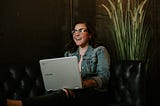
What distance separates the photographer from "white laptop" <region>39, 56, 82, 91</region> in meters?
2.12

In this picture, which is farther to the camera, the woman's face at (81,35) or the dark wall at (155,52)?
the dark wall at (155,52)

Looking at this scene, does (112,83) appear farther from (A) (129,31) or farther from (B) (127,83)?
(A) (129,31)

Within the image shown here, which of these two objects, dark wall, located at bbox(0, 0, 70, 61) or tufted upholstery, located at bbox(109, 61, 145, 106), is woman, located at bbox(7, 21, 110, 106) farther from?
dark wall, located at bbox(0, 0, 70, 61)

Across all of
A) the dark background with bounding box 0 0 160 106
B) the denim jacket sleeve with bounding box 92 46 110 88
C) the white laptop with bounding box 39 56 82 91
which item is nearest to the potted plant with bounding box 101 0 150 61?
the dark background with bounding box 0 0 160 106

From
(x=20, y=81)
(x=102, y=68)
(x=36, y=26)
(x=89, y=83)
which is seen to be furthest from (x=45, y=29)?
(x=89, y=83)

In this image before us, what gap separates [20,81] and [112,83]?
34.1 inches

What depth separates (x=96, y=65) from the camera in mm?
2652

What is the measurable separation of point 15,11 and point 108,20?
3.79 ft

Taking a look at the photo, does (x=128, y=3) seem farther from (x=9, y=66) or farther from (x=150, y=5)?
(x=9, y=66)

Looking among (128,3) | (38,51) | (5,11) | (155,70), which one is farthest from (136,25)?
(5,11)

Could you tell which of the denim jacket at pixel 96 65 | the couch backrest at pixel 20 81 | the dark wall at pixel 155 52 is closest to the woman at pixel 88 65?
the denim jacket at pixel 96 65

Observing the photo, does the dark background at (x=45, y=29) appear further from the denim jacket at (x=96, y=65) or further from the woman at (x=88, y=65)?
the denim jacket at (x=96, y=65)

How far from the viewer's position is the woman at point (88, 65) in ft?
6.79

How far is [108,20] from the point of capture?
11.7 feet
